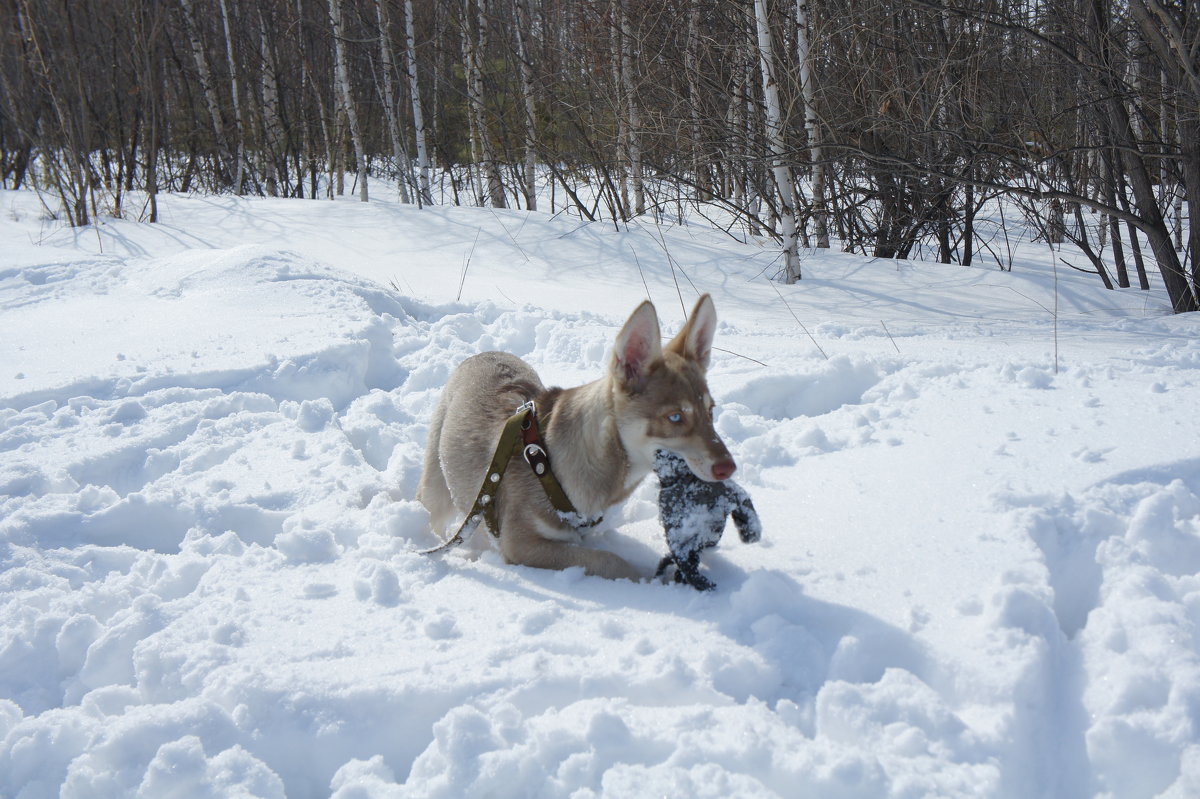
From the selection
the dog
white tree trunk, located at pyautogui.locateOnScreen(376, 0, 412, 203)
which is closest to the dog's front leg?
the dog

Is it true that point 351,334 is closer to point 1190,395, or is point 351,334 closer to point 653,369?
point 653,369

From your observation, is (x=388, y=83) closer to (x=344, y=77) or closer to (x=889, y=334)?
(x=344, y=77)

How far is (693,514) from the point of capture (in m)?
3.11

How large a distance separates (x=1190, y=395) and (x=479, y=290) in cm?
643

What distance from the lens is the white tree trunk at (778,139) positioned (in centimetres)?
900

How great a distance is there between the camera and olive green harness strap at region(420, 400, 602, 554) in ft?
11.7

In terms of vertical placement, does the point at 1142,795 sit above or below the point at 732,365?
below

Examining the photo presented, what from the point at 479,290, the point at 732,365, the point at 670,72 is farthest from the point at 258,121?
the point at 732,365

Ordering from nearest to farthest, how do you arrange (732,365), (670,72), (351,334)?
(732,365), (351,334), (670,72)

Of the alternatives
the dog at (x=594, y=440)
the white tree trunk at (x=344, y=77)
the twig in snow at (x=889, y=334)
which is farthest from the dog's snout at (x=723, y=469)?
the white tree trunk at (x=344, y=77)

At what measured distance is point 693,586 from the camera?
10.3 feet

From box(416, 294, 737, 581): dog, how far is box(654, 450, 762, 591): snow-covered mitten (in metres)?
0.11

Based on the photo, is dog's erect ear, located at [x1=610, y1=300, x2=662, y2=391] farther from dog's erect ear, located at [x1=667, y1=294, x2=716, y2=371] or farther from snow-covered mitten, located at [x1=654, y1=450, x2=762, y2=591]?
snow-covered mitten, located at [x1=654, y1=450, x2=762, y2=591]

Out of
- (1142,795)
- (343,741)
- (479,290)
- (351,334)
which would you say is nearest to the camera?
(1142,795)
